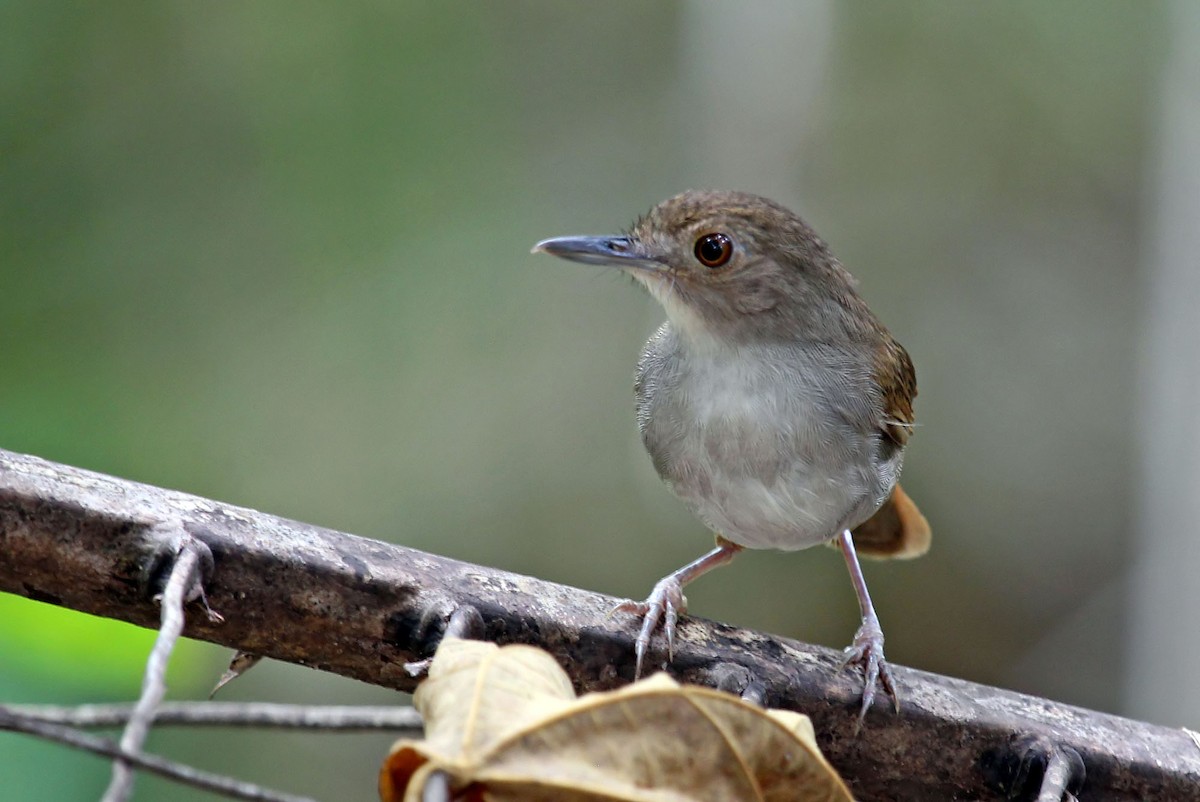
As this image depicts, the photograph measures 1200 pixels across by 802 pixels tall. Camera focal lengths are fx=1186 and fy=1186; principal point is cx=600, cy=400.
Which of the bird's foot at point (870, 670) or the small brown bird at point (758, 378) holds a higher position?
the small brown bird at point (758, 378)

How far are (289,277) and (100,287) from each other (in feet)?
4.85

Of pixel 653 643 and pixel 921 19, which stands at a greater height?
pixel 921 19

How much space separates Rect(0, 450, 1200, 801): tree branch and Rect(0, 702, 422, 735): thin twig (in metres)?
0.67

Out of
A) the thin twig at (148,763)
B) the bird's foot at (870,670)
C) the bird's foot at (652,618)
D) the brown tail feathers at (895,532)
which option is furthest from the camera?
the brown tail feathers at (895,532)

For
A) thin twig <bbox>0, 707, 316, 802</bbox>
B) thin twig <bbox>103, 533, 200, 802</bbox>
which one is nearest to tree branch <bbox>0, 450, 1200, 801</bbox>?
thin twig <bbox>103, 533, 200, 802</bbox>

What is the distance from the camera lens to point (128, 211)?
263 inches

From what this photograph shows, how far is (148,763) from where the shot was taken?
96 cm

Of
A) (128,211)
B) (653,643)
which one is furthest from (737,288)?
(128,211)

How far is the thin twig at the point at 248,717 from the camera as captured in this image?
111 cm

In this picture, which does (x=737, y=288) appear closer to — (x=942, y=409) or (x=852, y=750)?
(x=852, y=750)

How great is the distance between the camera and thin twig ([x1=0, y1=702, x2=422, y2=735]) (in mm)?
1105

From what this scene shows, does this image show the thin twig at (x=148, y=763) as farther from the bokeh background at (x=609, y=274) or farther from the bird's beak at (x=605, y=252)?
the bokeh background at (x=609, y=274)

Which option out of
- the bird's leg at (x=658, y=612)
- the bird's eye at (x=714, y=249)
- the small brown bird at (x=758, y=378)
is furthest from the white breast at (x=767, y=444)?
the bird's leg at (x=658, y=612)

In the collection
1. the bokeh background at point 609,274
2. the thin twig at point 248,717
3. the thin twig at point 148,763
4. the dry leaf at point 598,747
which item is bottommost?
the bokeh background at point 609,274
